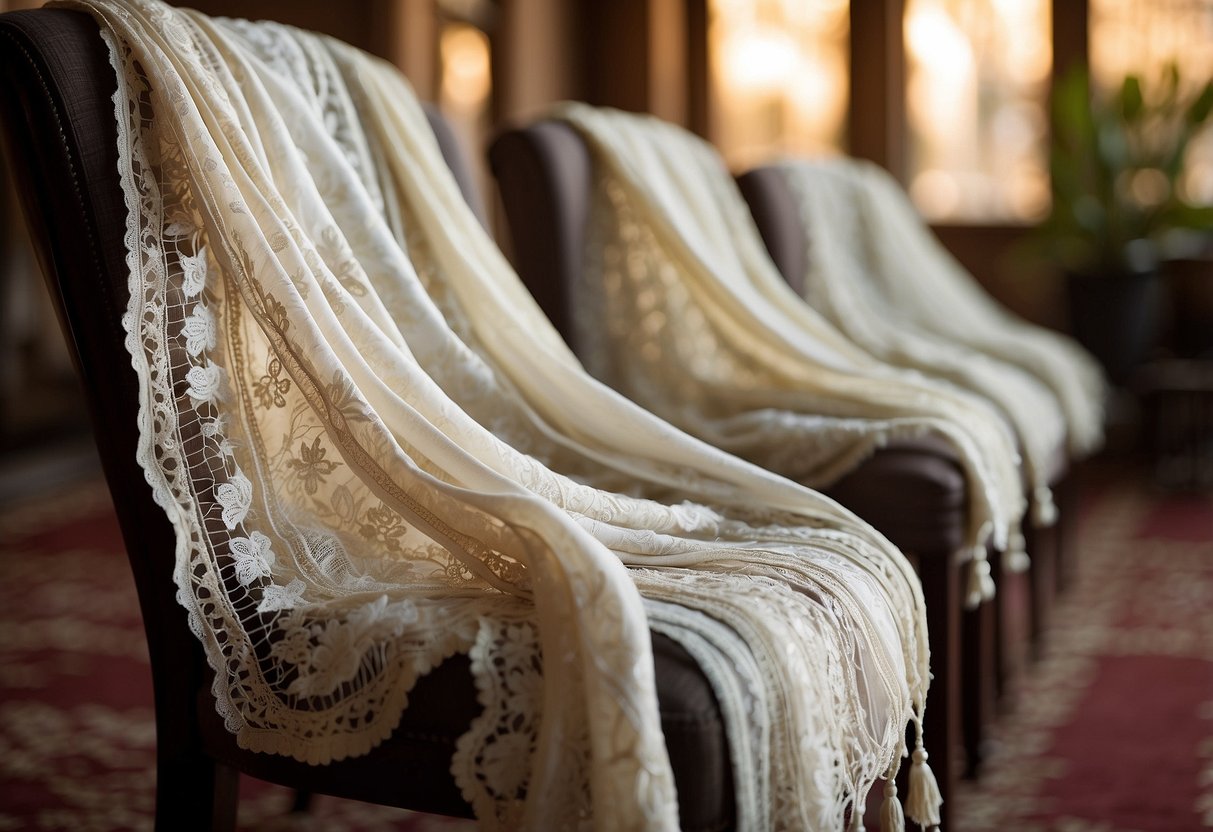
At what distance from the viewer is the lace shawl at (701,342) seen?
1778 millimetres

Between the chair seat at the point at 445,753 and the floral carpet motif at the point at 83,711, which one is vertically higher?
the chair seat at the point at 445,753

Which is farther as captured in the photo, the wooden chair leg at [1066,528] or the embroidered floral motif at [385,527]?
the wooden chair leg at [1066,528]

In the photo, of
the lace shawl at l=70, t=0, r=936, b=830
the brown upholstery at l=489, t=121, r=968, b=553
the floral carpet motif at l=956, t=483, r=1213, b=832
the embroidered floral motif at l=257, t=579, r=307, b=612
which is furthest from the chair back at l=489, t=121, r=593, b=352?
the floral carpet motif at l=956, t=483, r=1213, b=832

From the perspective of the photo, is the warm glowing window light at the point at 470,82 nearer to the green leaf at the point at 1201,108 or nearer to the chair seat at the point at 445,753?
the green leaf at the point at 1201,108

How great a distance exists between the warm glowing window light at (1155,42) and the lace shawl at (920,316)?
7.48 ft

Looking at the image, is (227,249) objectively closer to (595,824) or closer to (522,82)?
(595,824)

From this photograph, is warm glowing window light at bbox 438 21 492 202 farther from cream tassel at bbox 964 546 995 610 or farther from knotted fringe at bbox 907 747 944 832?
knotted fringe at bbox 907 747 944 832

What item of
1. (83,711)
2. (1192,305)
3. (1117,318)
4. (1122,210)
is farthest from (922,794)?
(1192,305)

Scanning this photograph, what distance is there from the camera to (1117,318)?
4.23 metres

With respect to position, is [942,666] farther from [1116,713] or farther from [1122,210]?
[1122,210]

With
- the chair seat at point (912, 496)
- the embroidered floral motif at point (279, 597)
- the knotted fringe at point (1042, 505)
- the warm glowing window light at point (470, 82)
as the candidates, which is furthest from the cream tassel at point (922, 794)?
the warm glowing window light at point (470, 82)

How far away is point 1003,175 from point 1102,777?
4.04 metres

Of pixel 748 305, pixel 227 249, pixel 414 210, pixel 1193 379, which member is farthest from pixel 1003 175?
pixel 227 249

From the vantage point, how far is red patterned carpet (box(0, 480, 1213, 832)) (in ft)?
5.60
